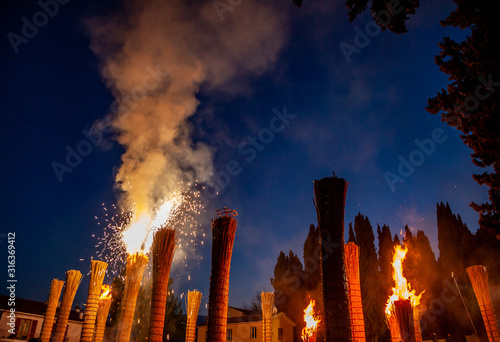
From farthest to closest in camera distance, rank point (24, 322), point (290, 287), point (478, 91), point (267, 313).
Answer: point (290, 287) → point (24, 322) → point (267, 313) → point (478, 91)

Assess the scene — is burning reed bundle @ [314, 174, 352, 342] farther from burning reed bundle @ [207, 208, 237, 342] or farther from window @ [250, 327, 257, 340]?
window @ [250, 327, 257, 340]

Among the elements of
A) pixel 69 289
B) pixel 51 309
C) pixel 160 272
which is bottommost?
pixel 51 309

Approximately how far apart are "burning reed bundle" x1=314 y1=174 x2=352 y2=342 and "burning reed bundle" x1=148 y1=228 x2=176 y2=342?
23.4ft

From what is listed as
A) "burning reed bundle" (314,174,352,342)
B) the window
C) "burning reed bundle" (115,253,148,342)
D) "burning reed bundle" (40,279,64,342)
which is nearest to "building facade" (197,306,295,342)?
the window

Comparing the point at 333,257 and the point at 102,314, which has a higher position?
the point at 333,257

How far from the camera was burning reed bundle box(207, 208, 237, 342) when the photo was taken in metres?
12.2

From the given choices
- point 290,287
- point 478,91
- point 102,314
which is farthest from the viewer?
point 290,287

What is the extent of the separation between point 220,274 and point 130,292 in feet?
24.9

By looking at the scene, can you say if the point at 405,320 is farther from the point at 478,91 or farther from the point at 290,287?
the point at 290,287

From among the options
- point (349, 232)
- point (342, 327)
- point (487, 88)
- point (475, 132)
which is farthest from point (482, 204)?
point (349, 232)

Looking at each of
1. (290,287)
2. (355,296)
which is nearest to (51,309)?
(355,296)

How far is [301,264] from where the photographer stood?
169ft

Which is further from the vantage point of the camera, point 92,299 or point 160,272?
point 92,299

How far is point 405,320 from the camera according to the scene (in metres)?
10.5
